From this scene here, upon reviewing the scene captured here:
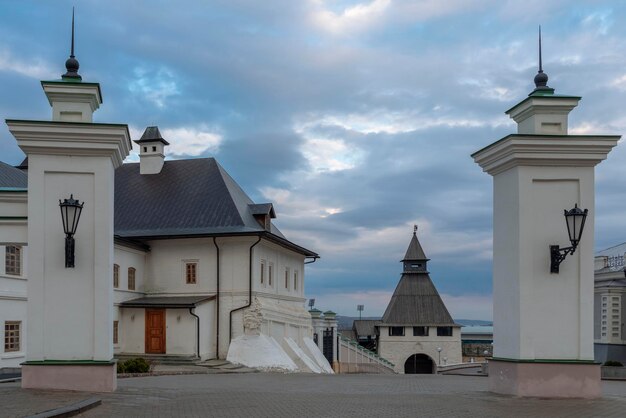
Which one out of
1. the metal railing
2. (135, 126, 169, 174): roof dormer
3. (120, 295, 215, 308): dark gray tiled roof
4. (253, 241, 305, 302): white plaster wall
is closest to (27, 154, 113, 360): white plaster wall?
(120, 295, 215, 308): dark gray tiled roof

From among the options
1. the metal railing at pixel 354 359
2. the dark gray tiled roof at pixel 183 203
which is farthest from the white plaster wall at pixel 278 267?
the metal railing at pixel 354 359

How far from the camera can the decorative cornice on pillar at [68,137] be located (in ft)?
40.1

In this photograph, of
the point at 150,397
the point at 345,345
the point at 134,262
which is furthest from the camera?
the point at 345,345

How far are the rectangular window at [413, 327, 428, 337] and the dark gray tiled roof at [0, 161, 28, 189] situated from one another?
143 feet

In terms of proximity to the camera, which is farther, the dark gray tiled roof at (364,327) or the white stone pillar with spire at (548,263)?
the dark gray tiled roof at (364,327)

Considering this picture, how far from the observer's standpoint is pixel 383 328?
69750mm

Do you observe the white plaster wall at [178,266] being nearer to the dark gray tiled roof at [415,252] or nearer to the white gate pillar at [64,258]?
the white gate pillar at [64,258]

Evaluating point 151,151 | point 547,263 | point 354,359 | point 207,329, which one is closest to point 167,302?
point 207,329

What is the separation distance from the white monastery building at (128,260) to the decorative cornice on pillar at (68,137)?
17mm

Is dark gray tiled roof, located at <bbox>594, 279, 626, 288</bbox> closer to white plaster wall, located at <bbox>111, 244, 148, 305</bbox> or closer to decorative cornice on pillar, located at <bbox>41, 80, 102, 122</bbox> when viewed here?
white plaster wall, located at <bbox>111, 244, 148, 305</bbox>

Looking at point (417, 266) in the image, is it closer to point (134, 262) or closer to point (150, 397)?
point (134, 262)

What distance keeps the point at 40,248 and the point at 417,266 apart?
6340 centimetres

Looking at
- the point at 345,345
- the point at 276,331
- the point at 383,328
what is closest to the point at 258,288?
the point at 276,331

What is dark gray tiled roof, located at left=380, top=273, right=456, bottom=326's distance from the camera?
68.6 meters
